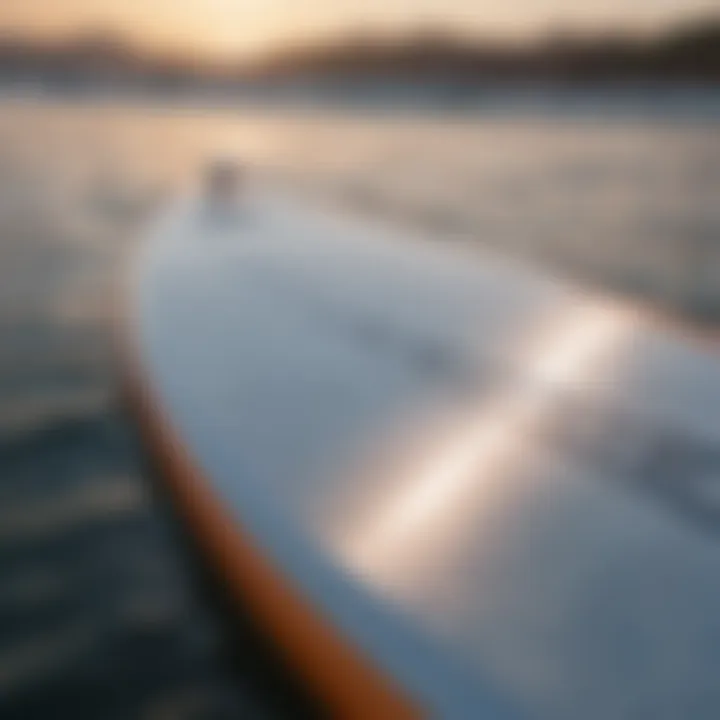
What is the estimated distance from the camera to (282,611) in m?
2.35

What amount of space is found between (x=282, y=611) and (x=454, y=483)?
18.8 inches

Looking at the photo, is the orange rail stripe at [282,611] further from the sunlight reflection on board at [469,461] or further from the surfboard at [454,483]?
the sunlight reflection on board at [469,461]

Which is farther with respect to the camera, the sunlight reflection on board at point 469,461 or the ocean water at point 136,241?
the ocean water at point 136,241

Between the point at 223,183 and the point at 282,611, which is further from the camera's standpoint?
the point at 223,183

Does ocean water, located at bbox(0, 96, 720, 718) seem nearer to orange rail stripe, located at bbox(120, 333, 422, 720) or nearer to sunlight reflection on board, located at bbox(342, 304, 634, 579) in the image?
orange rail stripe, located at bbox(120, 333, 422, 720)

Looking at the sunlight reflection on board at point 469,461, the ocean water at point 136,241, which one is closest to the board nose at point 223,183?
the ocean water at point 136,241

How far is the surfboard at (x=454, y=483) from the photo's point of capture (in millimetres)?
1927

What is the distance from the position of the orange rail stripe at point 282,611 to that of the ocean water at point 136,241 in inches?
6.4

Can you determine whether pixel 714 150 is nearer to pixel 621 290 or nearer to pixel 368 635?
pixel 621 290

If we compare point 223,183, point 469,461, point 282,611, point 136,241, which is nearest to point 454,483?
point 469,461

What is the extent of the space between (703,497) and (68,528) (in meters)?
Answer: 1.76

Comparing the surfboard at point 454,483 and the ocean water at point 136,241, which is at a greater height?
the surfboard at point 454,483

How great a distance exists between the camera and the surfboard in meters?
1.93

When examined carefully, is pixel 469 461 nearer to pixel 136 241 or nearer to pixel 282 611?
pixel 282 611
